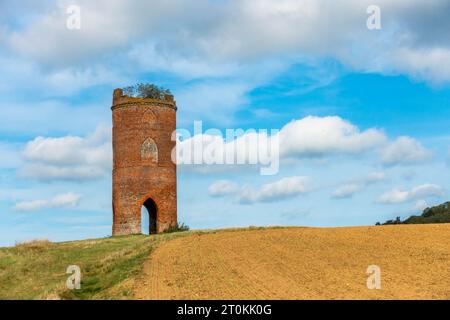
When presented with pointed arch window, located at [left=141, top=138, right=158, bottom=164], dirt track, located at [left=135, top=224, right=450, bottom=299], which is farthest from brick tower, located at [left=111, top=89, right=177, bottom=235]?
dirt track, located at [left=135, top=224, right=450, bottom=299]

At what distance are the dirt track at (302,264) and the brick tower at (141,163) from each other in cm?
831

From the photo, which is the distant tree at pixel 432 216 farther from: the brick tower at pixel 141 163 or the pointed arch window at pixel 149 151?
the pointed arch window at pixel 149 151

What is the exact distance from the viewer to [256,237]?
85.5 ft

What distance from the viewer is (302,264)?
18.6m

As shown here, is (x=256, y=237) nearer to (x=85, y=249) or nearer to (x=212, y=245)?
(x=212, y=245)

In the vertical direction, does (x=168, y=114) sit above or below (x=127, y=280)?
above

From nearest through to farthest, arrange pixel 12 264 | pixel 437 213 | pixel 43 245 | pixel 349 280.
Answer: pixel 349 280 → pixel 12 264 → pixel 43 245 → pixel 437 213

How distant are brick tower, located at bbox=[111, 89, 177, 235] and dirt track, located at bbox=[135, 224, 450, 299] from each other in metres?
8.31

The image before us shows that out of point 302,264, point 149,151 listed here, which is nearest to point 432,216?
point 149,151

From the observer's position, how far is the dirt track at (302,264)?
14531mm

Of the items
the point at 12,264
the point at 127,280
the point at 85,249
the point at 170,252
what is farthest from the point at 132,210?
the point at 127,280

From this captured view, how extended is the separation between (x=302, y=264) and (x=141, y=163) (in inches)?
732
